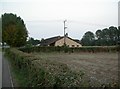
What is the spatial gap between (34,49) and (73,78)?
163 feet

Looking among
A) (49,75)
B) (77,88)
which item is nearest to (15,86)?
(49,75)

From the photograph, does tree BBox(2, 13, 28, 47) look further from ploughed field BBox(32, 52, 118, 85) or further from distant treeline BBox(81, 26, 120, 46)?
distant treeline BBox(81, 26, 120, 46)

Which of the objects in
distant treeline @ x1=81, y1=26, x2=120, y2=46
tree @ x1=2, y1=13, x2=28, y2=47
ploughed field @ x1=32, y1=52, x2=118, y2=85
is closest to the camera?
ploughed field @ x1=32, y1=52, x2=118, y2=85

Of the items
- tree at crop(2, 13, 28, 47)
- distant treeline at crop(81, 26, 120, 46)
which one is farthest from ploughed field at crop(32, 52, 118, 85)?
distant treeline at crop(81, 26, 120, 46)

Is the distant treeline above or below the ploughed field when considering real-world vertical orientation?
above

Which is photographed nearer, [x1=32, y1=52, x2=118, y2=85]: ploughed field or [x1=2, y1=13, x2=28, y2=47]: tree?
[x1=32, y1=52, x2=118, y2=85]: ploughed field

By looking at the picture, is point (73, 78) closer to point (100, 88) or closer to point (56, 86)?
point (56, 86)

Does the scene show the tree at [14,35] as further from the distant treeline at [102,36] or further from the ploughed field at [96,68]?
the distant treeline at [102,36]

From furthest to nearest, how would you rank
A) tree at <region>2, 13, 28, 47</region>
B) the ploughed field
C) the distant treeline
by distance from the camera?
→ the distant treeline
tree at <region>2, 13, 28, 47</region>
the ploughed field

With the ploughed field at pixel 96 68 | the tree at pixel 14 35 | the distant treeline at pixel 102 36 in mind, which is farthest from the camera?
the distant treeline at pixel 102 36

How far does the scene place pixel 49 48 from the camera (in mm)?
56719

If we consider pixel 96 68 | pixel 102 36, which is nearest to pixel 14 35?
pixel 96 68

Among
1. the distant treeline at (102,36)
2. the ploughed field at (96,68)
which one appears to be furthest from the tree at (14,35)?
the distant treeline at (102,36)

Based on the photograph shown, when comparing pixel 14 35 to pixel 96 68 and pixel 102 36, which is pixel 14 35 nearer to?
pixel 96 68
